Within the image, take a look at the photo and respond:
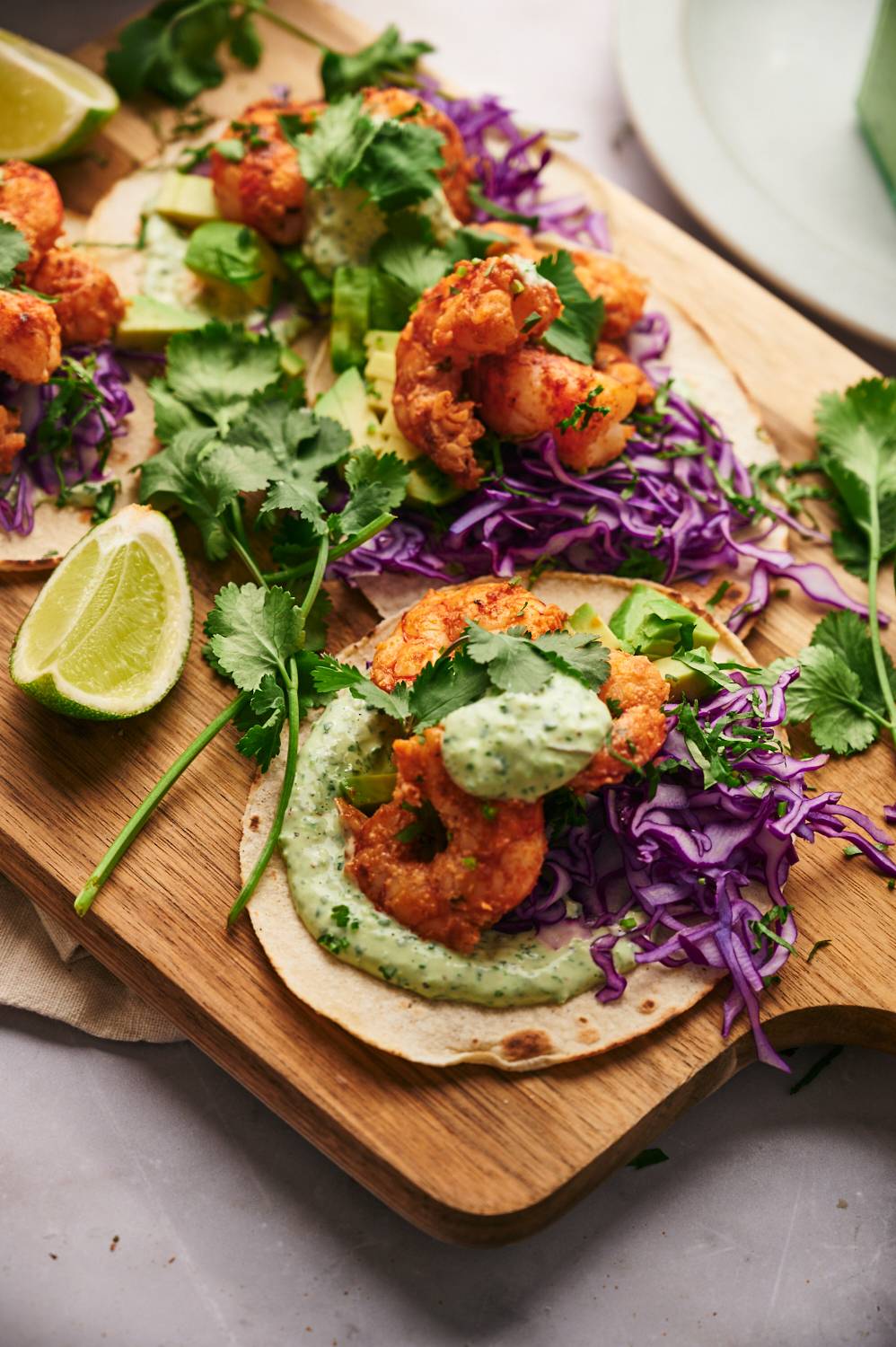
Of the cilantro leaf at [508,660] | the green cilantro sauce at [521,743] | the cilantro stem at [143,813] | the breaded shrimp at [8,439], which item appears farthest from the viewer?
the breaded shrimp at [8,439]

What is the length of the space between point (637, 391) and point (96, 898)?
2627 mm

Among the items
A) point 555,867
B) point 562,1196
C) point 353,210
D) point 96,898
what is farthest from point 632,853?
point 353,210

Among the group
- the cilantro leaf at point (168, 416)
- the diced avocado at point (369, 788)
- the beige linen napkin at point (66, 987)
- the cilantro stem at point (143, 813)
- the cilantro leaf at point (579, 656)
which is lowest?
the beige linen napkin at point (66, 987)

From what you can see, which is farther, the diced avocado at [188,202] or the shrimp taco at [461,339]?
the diced avocado at [188,202]

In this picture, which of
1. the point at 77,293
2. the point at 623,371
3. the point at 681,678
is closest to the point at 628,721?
the point at 681,678

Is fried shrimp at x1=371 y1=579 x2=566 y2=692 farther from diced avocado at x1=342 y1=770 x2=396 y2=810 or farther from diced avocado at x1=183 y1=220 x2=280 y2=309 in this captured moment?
diced avocado at x1=183 y1=220 x2=280 y2=309

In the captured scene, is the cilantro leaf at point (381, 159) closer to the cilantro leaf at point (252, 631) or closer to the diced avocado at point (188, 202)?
the diced avocado at point (188, 202)

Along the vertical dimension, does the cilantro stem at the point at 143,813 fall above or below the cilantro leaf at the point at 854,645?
below

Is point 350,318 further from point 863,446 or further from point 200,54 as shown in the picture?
point 863,446

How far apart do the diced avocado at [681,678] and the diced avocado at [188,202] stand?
2.67 meters

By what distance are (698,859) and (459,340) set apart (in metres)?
1.88

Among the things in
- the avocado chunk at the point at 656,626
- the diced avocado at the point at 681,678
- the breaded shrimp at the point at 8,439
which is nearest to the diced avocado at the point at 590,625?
the avocado chunk at the point at 656,626

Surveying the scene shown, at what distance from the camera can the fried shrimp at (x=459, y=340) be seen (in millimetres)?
4223

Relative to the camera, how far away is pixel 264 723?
4016 millimetres
